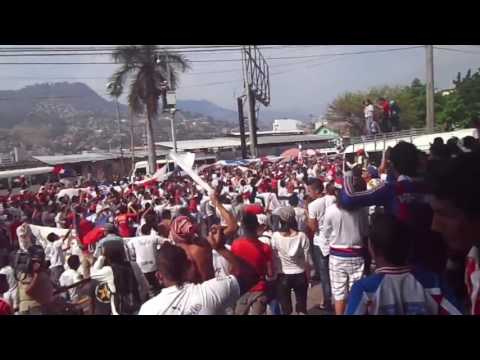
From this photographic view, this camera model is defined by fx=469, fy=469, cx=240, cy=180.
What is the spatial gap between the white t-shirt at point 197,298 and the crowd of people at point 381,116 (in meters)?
1.49

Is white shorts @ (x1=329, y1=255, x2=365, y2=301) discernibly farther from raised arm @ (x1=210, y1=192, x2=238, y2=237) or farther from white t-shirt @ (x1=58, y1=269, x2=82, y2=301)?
white t-shirt @ (x1=58, y1=269, x2=82, y2=301)

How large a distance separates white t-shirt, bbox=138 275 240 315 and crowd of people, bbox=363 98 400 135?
149 cm

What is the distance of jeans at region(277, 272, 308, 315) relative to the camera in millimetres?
3191

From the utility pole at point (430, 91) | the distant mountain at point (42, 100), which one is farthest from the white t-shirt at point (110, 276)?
the utility pole at point (430, 91)

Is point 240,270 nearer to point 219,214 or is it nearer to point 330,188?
point 219,214

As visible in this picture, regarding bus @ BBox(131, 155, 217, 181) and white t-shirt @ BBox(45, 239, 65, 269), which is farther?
bus @ BBox(131, 155, 217, 181)

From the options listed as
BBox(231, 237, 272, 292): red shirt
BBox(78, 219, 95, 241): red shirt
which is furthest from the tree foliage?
BBox(78, 219, 95, 241): red shirt

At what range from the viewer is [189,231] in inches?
123

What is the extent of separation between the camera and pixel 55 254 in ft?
Answer: 10.6
